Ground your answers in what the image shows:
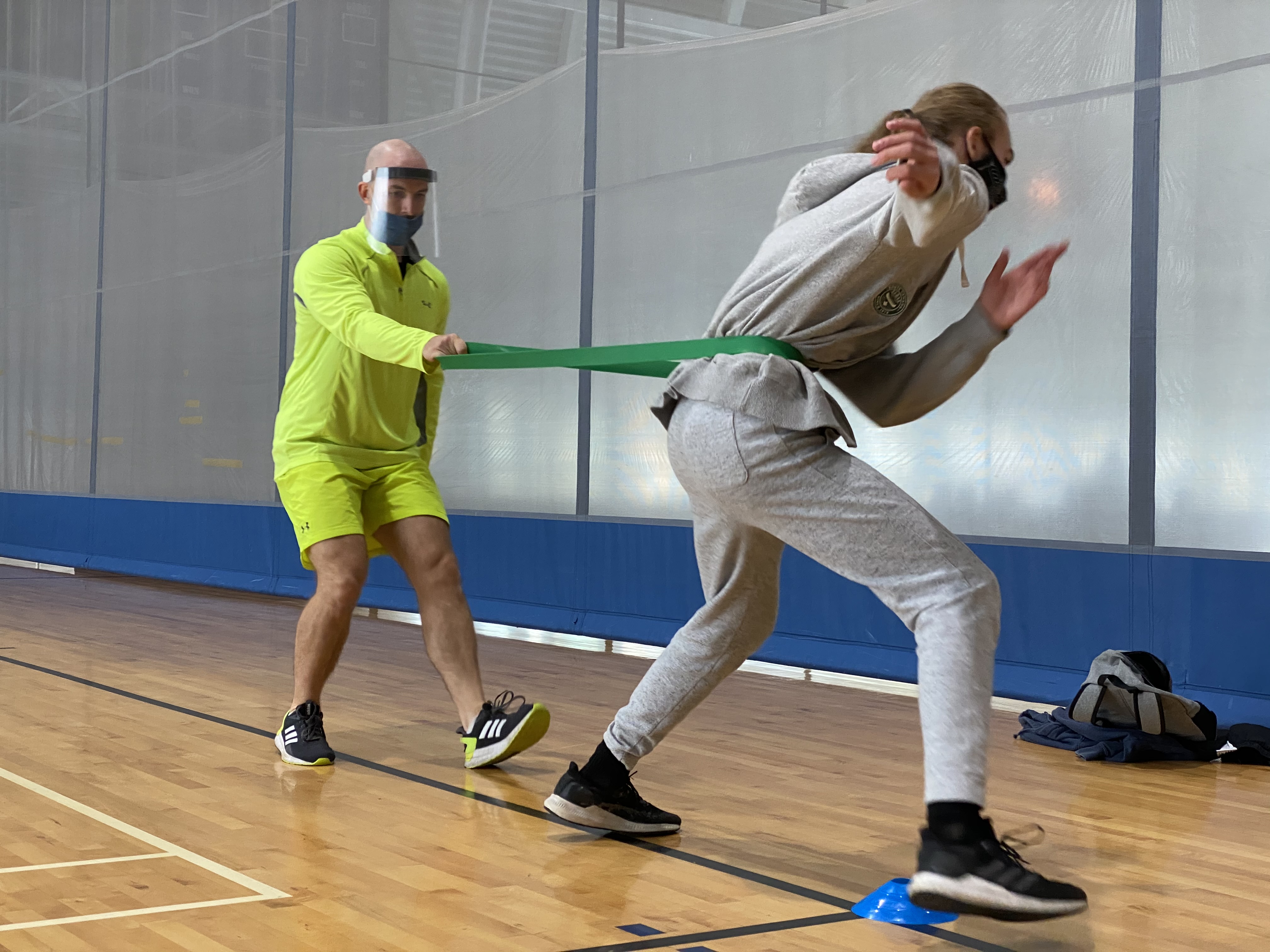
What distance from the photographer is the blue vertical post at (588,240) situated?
7.06 m

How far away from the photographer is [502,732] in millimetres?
3479

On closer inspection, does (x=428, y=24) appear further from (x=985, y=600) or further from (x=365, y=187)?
(x=985, y=600)

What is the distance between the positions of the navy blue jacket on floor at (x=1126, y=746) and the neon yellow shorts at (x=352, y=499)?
1.79 m

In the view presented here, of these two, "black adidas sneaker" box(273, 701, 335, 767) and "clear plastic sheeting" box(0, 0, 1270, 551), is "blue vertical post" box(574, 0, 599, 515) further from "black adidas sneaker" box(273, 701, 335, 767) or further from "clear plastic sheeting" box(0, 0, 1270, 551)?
"black adidas sneaker" box(273, 701, 335, 767)

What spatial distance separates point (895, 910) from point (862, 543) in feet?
1.97

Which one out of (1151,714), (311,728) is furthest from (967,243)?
(311,728)

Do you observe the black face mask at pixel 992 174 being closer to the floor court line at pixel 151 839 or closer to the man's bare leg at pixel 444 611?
the floor court line at pixel 151 839

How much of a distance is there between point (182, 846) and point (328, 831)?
0.92 feet

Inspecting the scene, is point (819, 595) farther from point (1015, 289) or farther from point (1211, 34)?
point (1015, 289)

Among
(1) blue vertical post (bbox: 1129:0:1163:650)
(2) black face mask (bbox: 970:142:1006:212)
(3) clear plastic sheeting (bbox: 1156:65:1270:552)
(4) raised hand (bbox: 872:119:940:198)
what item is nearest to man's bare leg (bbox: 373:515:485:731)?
(2) black face mask (bbox: 970:142:1006:212)

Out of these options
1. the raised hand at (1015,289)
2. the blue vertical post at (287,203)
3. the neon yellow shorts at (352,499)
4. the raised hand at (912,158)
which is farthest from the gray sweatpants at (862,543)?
the blue vertical post at (287,203)

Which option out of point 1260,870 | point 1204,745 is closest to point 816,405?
point 1260,870

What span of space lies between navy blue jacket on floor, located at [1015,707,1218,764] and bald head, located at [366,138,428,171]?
2.27 m

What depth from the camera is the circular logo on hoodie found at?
2.20 m
